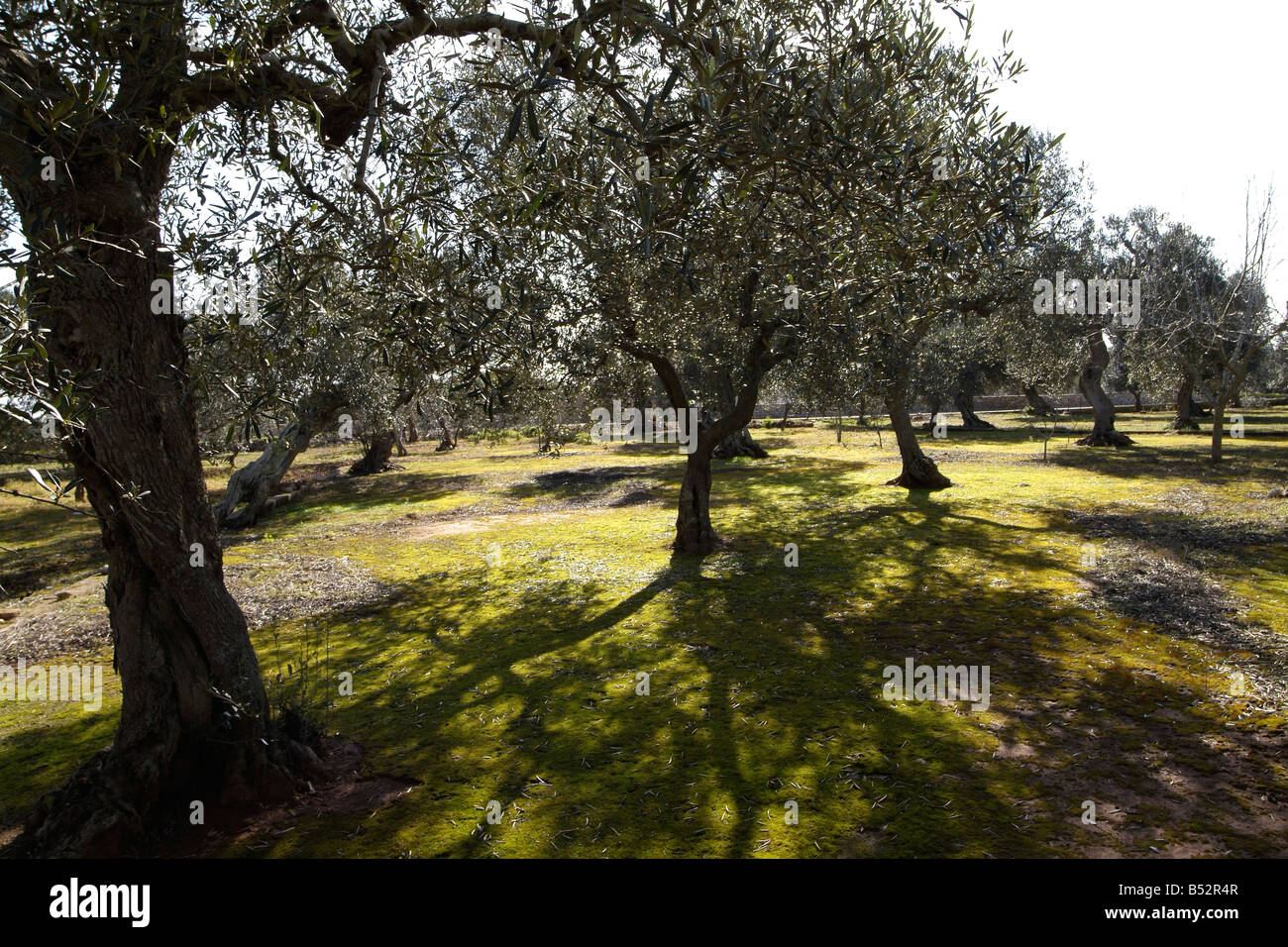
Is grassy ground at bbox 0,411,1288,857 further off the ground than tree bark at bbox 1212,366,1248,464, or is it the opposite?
tree bark at bbox 1212,366,1248,464

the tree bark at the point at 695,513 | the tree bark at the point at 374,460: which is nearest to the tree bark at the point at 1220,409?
the tree bark at the point at 695,513

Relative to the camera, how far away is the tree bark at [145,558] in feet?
18.0

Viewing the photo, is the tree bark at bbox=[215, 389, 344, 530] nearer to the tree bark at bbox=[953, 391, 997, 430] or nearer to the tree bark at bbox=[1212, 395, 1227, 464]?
the tree bark at bbox=[1212, 395, 1227, 464]

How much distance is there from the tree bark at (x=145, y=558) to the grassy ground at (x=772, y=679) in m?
0.72

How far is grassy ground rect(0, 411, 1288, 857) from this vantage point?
5.92 m

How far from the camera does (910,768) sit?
668 cm

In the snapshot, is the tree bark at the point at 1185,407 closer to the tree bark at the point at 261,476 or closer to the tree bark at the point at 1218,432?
the tree bark at the point at 1218,432

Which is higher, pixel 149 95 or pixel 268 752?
pixel 149 95

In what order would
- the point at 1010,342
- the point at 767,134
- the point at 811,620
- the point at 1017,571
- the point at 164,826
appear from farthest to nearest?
the point at 1010,342 → the point at 1017,571 → the point at 811,620 → the point at 164,826 → the point at 767,134

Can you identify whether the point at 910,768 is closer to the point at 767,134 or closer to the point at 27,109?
the point at 767,134

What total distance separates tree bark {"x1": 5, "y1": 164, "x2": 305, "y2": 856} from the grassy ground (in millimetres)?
717

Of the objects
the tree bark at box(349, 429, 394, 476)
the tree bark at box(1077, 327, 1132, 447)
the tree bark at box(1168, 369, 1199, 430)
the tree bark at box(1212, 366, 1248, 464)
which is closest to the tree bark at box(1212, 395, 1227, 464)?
the tree bark at box(1212, 366, 1248, 464)
